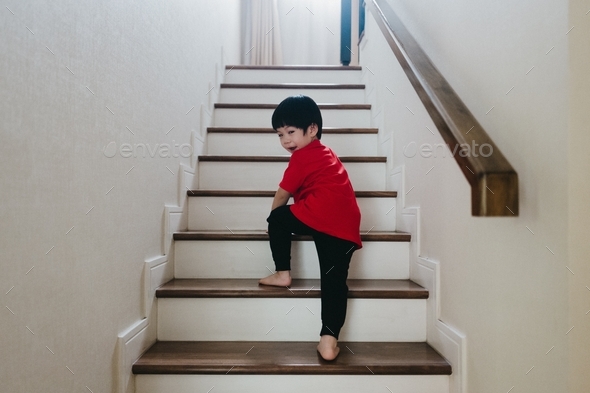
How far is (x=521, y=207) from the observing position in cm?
88

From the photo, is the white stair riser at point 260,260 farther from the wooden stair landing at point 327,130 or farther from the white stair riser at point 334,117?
the white stair riser at point 334,117

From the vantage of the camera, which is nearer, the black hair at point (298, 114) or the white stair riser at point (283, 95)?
the black hair at point (298, 114)

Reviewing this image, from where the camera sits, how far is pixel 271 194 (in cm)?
192

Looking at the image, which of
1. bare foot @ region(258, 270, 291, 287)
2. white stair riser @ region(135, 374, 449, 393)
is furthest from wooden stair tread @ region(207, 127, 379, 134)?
white stair riser @ region(135, 374, 449, 393)

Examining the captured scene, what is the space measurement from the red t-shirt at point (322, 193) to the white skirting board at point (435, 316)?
28 centimetres

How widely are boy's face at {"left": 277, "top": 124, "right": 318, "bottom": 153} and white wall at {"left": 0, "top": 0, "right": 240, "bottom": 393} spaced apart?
502 millimetres

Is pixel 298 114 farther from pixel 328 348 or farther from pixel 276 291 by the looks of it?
pixel 328 348

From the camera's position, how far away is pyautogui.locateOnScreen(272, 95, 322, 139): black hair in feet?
5.09

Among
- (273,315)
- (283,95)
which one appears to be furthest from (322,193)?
(283,95)

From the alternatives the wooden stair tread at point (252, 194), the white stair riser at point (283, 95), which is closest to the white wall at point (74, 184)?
the wooden stair tread at point (252, 194)

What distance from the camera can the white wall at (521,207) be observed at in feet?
2.46

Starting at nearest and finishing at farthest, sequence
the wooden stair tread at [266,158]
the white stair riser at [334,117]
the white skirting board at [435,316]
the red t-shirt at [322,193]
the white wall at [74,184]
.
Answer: the white wall at [74,184]
the white skirting board at [435,316]
the red t-shirt at [322,193]
the wooden stair tread at [266,158]
the white stair riser at [334,117]

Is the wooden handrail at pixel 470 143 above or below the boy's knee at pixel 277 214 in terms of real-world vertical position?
above

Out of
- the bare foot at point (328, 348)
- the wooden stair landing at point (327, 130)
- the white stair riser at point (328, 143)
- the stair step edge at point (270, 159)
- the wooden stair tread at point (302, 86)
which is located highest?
the wooden stair tread at point (302, 86)
